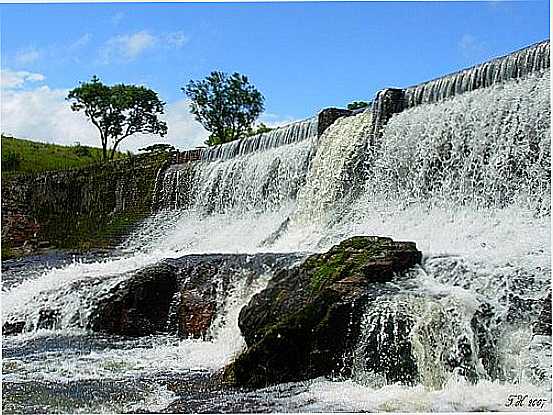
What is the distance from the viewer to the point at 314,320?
7.15 m

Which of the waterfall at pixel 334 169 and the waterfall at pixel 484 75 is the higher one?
the waterfall at pixel 484 75

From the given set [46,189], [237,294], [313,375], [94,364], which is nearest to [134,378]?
[94,364]

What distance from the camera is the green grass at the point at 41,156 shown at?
32.4m

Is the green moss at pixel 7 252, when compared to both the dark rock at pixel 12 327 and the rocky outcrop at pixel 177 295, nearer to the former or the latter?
the dark rock at pixel 12 327

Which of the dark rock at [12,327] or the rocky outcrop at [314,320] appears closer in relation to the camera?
the rocky outcrop at [314,320]

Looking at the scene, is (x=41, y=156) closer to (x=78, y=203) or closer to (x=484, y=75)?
(x=78, y=203)

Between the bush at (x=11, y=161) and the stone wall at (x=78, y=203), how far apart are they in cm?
445

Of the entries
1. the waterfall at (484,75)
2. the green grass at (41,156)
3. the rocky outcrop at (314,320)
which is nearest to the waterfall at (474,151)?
the waterfall at (484,75)

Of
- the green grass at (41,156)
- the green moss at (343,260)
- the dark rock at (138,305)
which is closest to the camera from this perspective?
the green moss at (343,260)

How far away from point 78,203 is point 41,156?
12269mm

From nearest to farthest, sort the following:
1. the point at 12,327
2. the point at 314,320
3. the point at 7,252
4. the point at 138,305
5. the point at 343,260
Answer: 1. the point at 314,320
2. the point at 343,260
3. the point at 138,305
4. the point at 12,327
5. the point at 7,252

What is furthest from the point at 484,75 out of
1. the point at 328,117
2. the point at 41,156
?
the point at 41,156

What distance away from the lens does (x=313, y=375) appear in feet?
22.8

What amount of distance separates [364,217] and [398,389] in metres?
7.57
